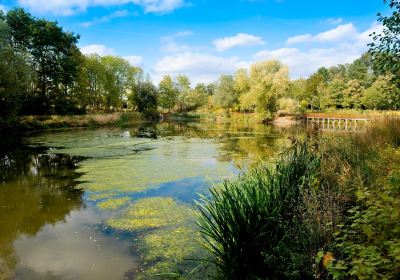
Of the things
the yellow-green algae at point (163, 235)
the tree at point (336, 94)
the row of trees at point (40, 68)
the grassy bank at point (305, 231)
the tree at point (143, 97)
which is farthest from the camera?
the tree at point (336, 94)

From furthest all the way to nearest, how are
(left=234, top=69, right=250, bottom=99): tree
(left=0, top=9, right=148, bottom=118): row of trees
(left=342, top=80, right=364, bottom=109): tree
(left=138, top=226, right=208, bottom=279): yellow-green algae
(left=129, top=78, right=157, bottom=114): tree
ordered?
(left=234, top=69, right=250, bottom=99): tree
(left=129, top=78, right=157, bottom=114): tree
(left=342, top=80, right=364, bottom=109): tree
(left=0, top=9, right=148, bottom=118): row of trees
(left=138, top=226, right=208, bottom=279): yellow-green algae

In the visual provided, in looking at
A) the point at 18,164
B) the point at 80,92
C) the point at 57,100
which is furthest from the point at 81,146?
the point at 80,92

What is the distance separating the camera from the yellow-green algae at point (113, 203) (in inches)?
287

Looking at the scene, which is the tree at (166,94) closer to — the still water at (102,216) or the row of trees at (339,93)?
the row of trees at (339,93)

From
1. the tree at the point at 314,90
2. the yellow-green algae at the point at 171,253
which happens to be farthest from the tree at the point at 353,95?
the yellow-green algae at the point at 171,253

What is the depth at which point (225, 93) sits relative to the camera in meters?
58.5

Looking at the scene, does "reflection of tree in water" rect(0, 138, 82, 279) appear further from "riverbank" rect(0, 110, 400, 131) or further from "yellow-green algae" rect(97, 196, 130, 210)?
"riverbank" rect(0, 110, 400, 131)

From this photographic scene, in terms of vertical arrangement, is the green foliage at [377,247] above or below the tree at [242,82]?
below

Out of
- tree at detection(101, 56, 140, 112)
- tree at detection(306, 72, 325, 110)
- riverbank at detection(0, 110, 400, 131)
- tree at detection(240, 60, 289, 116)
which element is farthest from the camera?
tree at detection(306, 72, 325, 110)

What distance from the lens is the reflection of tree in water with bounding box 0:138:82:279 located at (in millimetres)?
5823

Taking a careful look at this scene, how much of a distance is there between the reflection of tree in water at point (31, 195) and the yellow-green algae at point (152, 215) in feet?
4.63

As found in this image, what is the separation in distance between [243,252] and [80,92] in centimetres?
3867

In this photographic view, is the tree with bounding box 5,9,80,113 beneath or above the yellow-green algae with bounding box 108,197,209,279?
above

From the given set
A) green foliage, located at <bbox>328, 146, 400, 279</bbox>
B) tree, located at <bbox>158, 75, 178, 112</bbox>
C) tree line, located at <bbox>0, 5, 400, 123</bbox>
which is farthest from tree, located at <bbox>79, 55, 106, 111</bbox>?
green foliage, located at <bbox>328, 146, 400, 279</bbox>
